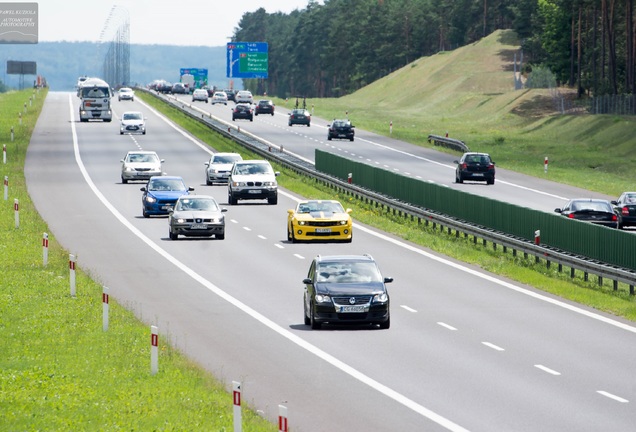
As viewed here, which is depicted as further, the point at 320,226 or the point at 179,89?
the point at 179,89

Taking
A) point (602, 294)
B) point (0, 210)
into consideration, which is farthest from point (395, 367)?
point (0, 210)

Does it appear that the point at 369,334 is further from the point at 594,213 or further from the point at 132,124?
the point at 132,124

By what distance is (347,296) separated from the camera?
81.6 ft

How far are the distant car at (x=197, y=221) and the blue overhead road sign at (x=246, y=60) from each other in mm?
108167

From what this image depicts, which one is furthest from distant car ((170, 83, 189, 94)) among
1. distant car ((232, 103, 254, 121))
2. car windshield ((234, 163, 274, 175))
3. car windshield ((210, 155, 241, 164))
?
car windshield ((234, 163, 274, 175))

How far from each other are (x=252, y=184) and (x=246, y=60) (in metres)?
98.1

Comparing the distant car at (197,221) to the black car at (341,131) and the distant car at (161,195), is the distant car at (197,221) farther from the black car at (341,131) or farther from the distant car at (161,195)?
the black car at (341,131)

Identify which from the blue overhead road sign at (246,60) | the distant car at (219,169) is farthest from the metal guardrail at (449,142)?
→ the blue overhead road sign at (246,60)

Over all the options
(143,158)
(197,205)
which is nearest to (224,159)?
(143,158)

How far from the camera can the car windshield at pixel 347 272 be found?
25547 millimetres

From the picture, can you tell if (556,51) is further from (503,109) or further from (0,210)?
(0,210)

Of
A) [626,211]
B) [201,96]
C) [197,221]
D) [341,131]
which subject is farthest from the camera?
[201,96]

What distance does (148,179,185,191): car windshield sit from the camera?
49.1m

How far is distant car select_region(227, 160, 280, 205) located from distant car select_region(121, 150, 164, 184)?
343 inches
